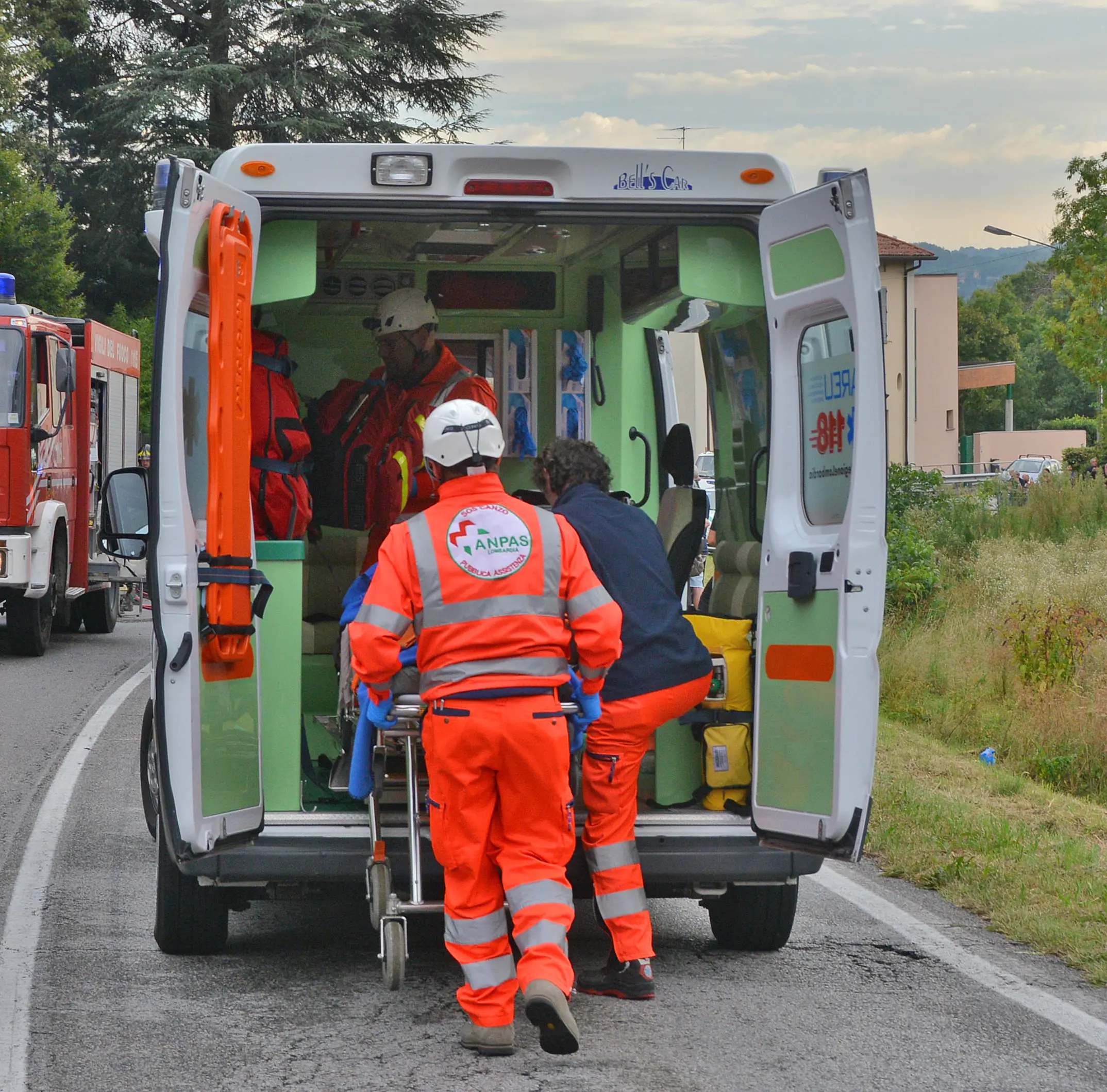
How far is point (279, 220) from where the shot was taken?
5.25m

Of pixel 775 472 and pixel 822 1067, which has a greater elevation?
pixel 775 472

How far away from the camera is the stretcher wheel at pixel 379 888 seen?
4777 millimetres

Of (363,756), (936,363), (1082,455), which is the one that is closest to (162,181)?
(363,756)

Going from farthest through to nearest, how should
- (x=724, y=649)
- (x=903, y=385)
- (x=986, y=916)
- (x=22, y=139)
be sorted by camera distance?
(x=903, y=385)
(x=22, y=139)
(x=986, y=916)
(x=724, y=649)

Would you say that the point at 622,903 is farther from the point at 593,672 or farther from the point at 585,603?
the point at 585,603

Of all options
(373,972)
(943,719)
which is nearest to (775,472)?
(373,972)

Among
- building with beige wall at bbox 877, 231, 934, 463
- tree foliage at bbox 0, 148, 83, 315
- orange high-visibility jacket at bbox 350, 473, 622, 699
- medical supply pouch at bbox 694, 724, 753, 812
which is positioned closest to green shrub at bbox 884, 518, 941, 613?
medical supply pouch at bbox 694, 724, 753, 812

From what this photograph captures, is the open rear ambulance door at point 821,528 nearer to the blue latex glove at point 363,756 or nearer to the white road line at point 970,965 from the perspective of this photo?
the white road line at point 970,965

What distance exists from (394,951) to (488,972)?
0.27 m

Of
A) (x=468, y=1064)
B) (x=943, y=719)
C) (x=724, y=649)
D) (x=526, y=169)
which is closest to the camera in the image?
(x=468, y=1064)

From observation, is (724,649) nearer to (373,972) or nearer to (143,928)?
(373,972)

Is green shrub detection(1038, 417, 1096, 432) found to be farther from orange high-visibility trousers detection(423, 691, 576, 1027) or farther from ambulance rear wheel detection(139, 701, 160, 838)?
orange high-visibility trousers detection(423, 691, 576, 1027)

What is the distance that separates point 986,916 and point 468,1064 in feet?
8.88

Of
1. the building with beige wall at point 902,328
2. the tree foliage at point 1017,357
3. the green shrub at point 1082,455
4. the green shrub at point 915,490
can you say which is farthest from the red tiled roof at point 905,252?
the green shrub at point 915,490
